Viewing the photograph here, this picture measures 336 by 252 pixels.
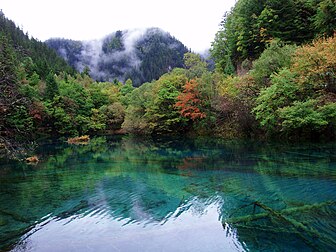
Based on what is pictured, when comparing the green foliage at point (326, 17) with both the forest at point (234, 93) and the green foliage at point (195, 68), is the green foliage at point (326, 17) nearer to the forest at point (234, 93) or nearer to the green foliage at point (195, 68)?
the forest at point (234, 93)

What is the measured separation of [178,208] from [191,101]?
62.9ft

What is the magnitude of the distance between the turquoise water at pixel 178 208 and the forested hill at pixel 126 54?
92365mm

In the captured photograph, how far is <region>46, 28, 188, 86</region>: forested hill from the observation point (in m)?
106

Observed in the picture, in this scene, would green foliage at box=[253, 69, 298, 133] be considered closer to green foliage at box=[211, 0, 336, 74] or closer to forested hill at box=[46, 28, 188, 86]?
green foliage at box=[211, 0, 336, 74]

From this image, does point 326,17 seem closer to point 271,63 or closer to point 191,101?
point 271,63

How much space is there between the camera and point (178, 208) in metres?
7.22

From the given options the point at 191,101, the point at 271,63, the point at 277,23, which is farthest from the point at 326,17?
the point at 191,101

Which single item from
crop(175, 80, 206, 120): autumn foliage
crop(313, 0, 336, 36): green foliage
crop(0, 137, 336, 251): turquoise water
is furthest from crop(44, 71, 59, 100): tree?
crop(313, 0, 336, 36): green foliage

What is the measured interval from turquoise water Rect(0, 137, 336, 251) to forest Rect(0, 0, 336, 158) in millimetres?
3037

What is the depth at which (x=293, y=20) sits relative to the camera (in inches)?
1025

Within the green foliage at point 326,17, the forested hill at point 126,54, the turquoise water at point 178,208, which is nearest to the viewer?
the turquoise water at point 178,208

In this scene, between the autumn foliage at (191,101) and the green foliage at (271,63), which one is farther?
the autumn foliage at (191,101)

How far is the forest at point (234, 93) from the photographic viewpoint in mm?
15062

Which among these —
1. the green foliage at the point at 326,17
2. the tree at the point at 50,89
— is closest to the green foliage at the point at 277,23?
the green foliage at the point at 326,17
